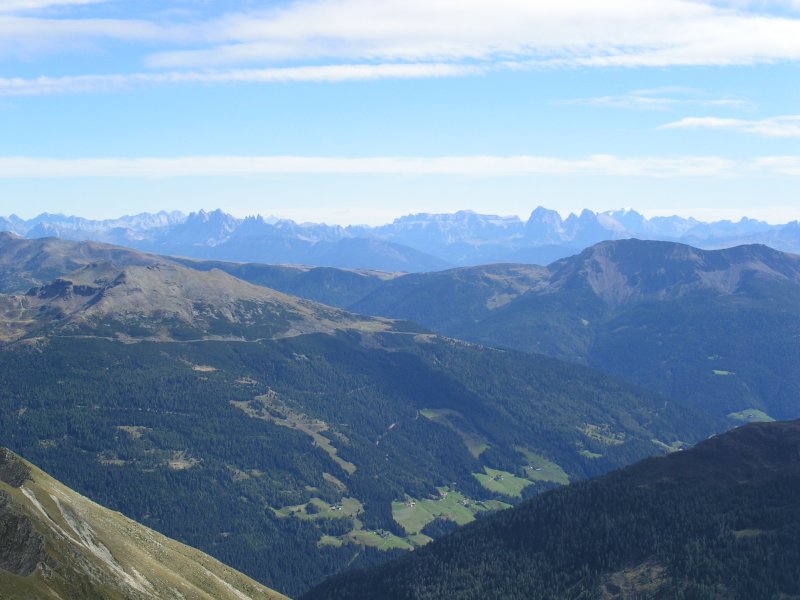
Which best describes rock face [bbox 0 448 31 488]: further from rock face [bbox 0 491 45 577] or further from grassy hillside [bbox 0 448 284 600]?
rock face [bbox 0 491 45 577]

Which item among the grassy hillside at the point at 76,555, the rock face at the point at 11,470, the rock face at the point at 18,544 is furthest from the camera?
the rock face at the point at 11,470

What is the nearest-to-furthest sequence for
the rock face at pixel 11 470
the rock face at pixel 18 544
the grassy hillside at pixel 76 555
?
1. the rock face at pixel 18 544
2. the grassy hillside at pixel 76 555
3. the rock face at pixel 11 470

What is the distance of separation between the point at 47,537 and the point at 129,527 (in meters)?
64.1

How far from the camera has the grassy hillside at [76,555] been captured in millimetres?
120938

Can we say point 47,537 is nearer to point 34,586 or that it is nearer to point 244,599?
point 34,586

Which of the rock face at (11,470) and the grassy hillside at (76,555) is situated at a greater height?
the rock face at (11,470)

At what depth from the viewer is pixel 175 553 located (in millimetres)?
192875

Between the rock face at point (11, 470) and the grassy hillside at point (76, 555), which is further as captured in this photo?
the rock face at point (11, 470)

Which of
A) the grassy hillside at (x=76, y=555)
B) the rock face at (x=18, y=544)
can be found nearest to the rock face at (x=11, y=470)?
the grassy hillside at (x=76, y=555)

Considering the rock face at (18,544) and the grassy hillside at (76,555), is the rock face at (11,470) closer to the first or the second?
the grassy hillside at (76,555)

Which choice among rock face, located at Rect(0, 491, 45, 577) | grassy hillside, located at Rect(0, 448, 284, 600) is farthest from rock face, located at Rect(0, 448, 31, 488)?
rock face, located at Rect(0, 491, 45, 577)

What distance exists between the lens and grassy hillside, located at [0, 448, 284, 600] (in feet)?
397

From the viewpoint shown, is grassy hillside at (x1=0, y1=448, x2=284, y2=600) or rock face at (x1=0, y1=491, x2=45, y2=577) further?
grassy hillside at (x1=0, y1=448, x2=284, y2=600)

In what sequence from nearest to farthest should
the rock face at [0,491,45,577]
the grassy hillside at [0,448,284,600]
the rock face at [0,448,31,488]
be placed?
the rock face at [0,491,45,577], the grassy hillside at [0,448,284,600], the rock face at [0,448,31,488]
